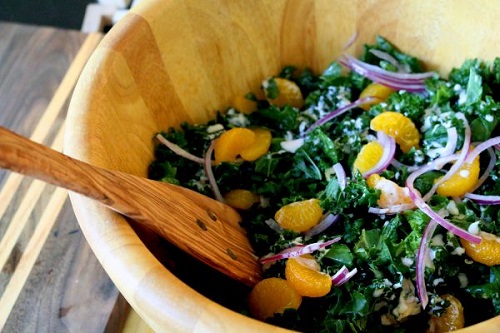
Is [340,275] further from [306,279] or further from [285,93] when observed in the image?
[285,93]

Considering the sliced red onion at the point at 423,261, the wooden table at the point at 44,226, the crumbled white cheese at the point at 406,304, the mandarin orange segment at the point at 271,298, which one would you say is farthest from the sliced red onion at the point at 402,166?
the wooden table at the point at 44,226

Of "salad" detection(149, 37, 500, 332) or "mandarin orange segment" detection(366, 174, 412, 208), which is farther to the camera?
"mandarin orange segment" detection(366, 174, 412, 208)

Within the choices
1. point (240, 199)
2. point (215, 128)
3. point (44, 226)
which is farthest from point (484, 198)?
point (44, 226)

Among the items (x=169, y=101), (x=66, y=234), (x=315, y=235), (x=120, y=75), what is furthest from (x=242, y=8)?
(x=66, y=234)

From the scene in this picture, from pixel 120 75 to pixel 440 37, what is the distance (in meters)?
0.92

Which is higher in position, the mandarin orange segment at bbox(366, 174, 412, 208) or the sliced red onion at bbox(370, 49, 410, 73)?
the sliced red onion at bbox(370, 49, 410, 73)

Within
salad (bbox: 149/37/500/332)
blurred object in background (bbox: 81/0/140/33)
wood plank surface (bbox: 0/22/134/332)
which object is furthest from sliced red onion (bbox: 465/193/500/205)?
blurred object in background (bbox: 81/0/140/33)

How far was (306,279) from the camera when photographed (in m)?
1.35

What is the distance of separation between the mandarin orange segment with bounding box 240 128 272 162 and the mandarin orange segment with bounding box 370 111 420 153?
30 cm

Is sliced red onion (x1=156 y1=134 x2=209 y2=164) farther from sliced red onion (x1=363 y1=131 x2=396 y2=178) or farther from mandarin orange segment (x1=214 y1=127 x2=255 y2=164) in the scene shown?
sliced red onion (x1=363 y1=131 x2=396 y2=178)

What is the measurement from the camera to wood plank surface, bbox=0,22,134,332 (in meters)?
1.59

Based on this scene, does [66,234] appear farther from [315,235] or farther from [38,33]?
[38,33]

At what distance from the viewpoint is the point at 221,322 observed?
41.4 inches

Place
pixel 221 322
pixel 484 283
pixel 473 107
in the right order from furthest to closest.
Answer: pixel 473 107 < pixel 484 283 < pixel 221 322
